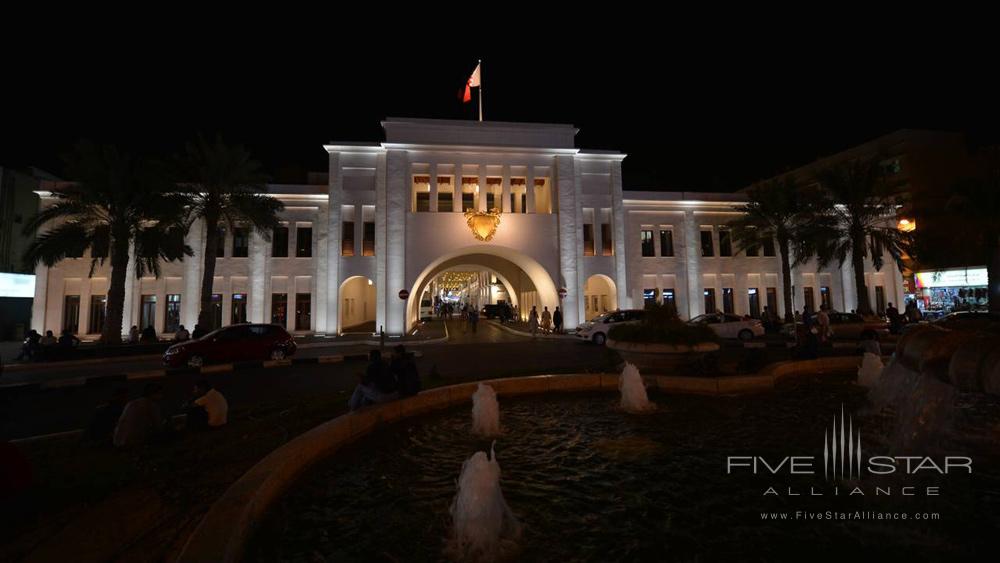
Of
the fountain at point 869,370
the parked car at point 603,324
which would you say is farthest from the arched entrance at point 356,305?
Result: the fountain at point 869,370

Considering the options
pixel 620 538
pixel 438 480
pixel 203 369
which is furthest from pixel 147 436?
pixel 203 369

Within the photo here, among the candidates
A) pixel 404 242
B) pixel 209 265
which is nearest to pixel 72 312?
pixel 209 265

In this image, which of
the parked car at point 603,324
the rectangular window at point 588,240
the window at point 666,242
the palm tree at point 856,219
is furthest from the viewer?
the window at point 666,242

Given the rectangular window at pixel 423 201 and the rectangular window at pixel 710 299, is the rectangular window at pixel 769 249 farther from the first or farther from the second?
the rectangular window at pixel 423 201

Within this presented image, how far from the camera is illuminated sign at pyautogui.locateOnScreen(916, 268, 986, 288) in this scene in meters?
29.2

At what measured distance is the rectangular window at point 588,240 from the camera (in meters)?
29.3

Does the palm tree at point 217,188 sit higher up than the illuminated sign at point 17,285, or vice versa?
the palm tree at point 217,188

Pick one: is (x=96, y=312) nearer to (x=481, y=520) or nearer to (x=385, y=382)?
(x=385, y=382)

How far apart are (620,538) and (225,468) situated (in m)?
4.09

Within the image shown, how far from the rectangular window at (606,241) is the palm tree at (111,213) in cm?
2381

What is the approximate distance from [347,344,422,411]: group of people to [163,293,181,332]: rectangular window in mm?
26044

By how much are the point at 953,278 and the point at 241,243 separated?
48.7 meters

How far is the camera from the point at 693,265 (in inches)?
1242

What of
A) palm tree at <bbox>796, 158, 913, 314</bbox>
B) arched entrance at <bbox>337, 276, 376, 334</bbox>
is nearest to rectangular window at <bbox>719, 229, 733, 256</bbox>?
palm tree at <bbox>796, 158, 913, 314</bbox>
